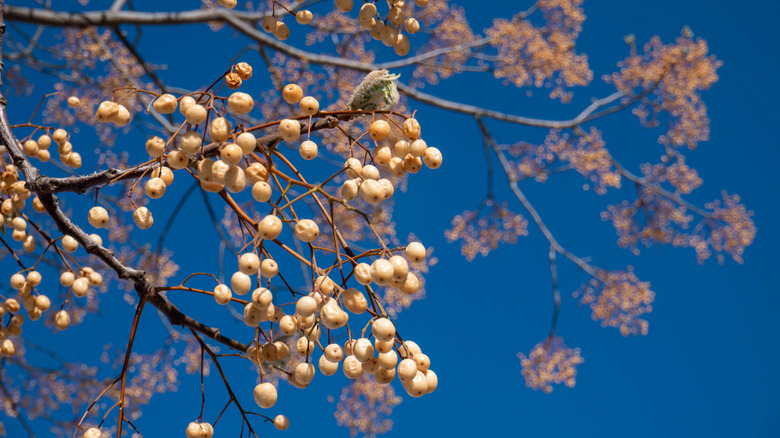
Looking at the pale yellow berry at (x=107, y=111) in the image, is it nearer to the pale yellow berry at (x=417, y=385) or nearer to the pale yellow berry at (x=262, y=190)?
the pale yellow berry at (x=262, y=190)

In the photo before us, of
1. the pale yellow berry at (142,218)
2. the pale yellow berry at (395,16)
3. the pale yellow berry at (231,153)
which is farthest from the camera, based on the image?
the pale yellow berry at (395,16)

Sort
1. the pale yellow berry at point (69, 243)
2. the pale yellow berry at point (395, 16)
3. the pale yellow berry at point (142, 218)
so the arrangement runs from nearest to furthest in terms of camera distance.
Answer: the pale yellow berry at point (142, 218), the pale yellow berry at point (395, 16), the pale yellow berry at point (69, 243)

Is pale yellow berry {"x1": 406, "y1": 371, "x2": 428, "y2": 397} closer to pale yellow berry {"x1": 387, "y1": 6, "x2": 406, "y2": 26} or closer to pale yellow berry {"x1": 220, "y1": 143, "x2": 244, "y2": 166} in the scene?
pale yellow berry {"x1": 220, "y1": 143, "x2": 244, "y2": 166}

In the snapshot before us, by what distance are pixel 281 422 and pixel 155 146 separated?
1.04 ft

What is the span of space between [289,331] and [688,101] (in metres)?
2.18

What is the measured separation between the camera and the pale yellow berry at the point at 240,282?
456mm

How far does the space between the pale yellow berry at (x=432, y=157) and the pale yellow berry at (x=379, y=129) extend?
4 centimetres

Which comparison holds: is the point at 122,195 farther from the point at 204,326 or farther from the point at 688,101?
the point at 688,101

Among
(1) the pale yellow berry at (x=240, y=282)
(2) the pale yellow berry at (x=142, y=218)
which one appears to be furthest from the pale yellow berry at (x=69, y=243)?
(1) the pale yellow berry at (x=240, y=282)

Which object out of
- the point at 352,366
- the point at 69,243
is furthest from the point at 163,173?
the point at 69,243

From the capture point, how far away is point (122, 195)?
219 cm

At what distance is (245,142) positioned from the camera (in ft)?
1.40

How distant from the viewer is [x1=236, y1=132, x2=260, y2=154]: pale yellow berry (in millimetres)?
426

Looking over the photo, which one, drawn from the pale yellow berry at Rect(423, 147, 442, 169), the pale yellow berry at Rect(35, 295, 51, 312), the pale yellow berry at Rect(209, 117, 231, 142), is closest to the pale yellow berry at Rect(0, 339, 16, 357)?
the pale yellow berry at Rect(35, 295, 51, 312)
